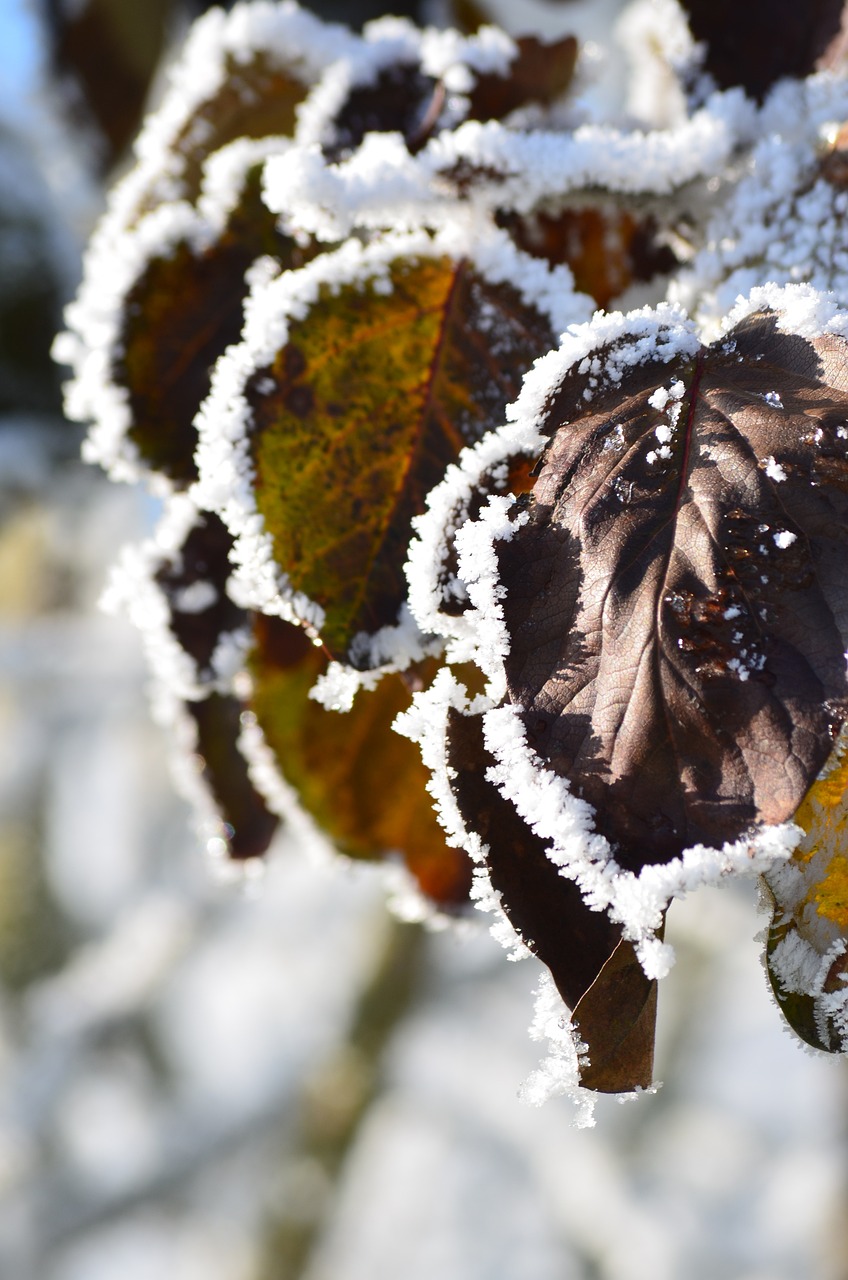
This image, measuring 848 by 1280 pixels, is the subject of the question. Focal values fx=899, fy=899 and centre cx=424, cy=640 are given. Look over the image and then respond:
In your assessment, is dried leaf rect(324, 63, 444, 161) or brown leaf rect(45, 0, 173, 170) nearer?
dried leaf rect(324, 63, 444, 161)

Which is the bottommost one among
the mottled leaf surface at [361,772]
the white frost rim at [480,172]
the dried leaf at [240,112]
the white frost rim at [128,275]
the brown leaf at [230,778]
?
the mottled leaf surface at [361,772]

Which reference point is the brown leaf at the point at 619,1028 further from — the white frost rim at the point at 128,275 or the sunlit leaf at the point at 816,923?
the white frost rim at the point at 128,275

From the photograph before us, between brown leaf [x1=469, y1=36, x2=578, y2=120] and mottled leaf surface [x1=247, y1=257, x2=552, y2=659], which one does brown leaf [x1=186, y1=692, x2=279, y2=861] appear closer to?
mottled leaf surface [x1=247, y1=257, x2=552, y2=659]

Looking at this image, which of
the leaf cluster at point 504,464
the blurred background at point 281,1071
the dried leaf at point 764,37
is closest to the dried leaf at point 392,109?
the leaf cluster at point 504,464

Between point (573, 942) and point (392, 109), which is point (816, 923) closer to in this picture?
point (573, 942)

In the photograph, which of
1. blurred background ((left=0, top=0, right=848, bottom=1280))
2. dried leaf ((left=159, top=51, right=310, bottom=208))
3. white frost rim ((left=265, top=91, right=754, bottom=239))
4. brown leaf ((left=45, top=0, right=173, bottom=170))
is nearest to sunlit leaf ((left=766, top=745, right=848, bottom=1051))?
white frost rim ((left=265, top=91, right=754, bottom=239))

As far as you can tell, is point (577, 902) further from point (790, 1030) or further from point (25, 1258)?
point (25, 1258)
